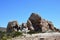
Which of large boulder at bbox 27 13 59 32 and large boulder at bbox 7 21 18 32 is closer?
large boulder at bbox 27 13 59 32

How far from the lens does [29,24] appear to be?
83.5 m

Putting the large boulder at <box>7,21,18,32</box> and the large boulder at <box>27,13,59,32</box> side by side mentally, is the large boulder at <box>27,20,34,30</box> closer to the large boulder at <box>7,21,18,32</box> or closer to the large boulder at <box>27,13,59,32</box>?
the large boulder at <box>27,13,59,32</box>

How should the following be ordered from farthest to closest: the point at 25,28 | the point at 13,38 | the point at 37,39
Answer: the point at 25,28 < the point at 13,38 < the point at 37,39

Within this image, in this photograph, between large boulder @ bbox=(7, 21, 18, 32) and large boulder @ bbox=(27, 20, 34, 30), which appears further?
large boulder @ bbox=(7, 21, 18, 32)

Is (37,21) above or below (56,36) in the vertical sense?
above

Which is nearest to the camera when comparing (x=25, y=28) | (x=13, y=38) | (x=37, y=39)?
(x=37, y=39)

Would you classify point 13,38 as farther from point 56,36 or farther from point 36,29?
point 36,29

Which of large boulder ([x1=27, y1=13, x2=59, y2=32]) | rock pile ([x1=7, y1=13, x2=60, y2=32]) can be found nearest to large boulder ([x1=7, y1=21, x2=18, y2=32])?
rock pile ([x1=7, y1=13, x2=60, y2=32])

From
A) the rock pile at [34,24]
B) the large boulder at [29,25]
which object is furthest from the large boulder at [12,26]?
the large boulder at [29,25]

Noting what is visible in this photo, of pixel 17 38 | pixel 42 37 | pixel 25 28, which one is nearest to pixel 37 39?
pixel 42 37

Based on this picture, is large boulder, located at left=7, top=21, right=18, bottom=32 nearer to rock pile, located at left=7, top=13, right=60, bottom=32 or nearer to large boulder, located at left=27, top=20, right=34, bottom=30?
rock pile, located at left=7, top=13, right=60, bottom=32

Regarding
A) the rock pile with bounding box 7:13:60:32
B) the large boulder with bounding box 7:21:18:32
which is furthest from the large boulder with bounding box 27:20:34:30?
the large boulder with bounding box 7:21:18:32

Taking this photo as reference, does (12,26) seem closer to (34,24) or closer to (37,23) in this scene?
(34,24)

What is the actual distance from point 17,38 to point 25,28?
19454mm
